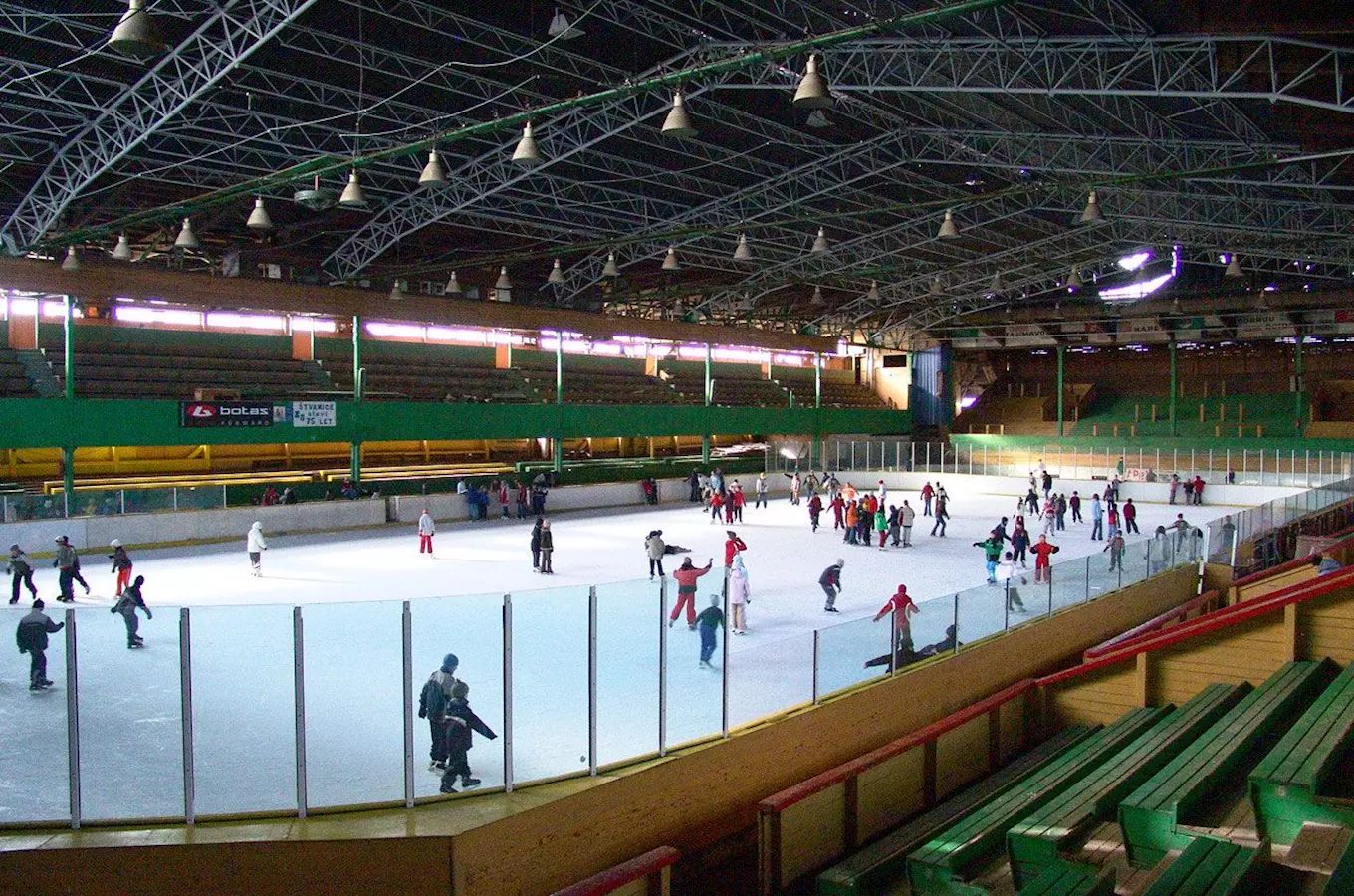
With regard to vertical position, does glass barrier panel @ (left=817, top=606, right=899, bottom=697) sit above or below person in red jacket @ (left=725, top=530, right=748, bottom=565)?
below

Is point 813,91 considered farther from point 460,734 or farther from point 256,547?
point 256,547

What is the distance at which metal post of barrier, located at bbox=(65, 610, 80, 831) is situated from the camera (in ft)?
21.3

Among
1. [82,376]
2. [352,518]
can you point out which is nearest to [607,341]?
[352,518]

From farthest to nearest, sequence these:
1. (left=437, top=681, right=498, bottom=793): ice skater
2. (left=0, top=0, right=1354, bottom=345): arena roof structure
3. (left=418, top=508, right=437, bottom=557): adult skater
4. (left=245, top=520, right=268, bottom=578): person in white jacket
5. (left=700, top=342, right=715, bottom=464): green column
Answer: (left=700, top=342, right=715, bottom=464): green column < (left=418, top=508, right=437, bottom=557): adult skater < (left=245, top=520, right=268, bottom=578): person in white jacket < (left=0, top=0, right=1354, bottom=345): arena roof structure < (left=437, top=681, right=498, bottom=793): ice skater

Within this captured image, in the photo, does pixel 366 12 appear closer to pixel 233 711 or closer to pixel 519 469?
pixel 233 711

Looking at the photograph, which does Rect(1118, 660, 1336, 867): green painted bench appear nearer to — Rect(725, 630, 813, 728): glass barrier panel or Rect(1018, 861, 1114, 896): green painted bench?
Rect(1018, 861, 1114, 896): green painted bench

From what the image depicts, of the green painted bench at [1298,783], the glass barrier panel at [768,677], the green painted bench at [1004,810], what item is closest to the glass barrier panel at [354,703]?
the glass barrier panel at [768,677]

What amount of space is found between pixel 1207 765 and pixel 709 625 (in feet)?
14.5

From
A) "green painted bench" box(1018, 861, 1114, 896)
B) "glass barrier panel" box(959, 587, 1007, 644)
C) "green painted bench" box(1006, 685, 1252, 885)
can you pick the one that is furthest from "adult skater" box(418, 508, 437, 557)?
"green painted bench" box(1018, 861, 1114, 896)

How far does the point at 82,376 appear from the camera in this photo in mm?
26828

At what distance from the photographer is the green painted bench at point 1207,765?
774cm

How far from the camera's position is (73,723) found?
6.49 meters

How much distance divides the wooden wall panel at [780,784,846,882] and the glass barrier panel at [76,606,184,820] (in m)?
4.98

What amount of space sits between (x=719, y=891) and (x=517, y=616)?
3547 mm
